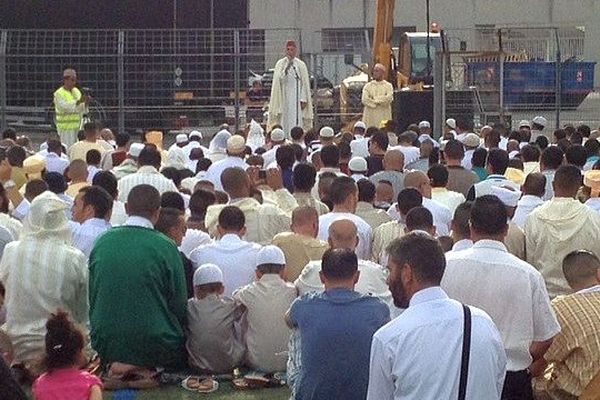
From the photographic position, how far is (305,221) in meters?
9.09

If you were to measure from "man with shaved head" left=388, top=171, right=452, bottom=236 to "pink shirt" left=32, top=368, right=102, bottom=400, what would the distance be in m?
4.17

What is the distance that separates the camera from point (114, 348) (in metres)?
8.30

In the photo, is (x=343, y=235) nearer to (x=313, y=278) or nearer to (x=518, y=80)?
(x=313, y=278)

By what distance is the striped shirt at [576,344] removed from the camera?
20.8ft

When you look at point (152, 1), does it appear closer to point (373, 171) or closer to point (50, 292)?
point (373, 171)

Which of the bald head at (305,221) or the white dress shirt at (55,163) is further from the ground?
the white dress shirt at (55,163)

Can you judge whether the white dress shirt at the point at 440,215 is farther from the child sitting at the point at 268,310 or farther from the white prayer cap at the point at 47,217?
the white prayer cap at the point at 47,217

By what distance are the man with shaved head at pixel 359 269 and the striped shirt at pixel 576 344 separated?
1.63m

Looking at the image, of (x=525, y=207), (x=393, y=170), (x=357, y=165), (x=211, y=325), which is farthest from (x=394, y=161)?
(x=211, y=325)

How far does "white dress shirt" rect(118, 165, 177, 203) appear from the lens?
11.6 meters

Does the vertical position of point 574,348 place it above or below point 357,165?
below

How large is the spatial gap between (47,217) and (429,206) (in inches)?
124

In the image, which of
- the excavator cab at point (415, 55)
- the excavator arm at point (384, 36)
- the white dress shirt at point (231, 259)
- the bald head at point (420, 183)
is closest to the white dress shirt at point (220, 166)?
the bald head at point (420, 183)

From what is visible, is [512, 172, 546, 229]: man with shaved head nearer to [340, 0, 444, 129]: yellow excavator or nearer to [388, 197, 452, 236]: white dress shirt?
[388, 197, 452, 236]: white dress shirt
